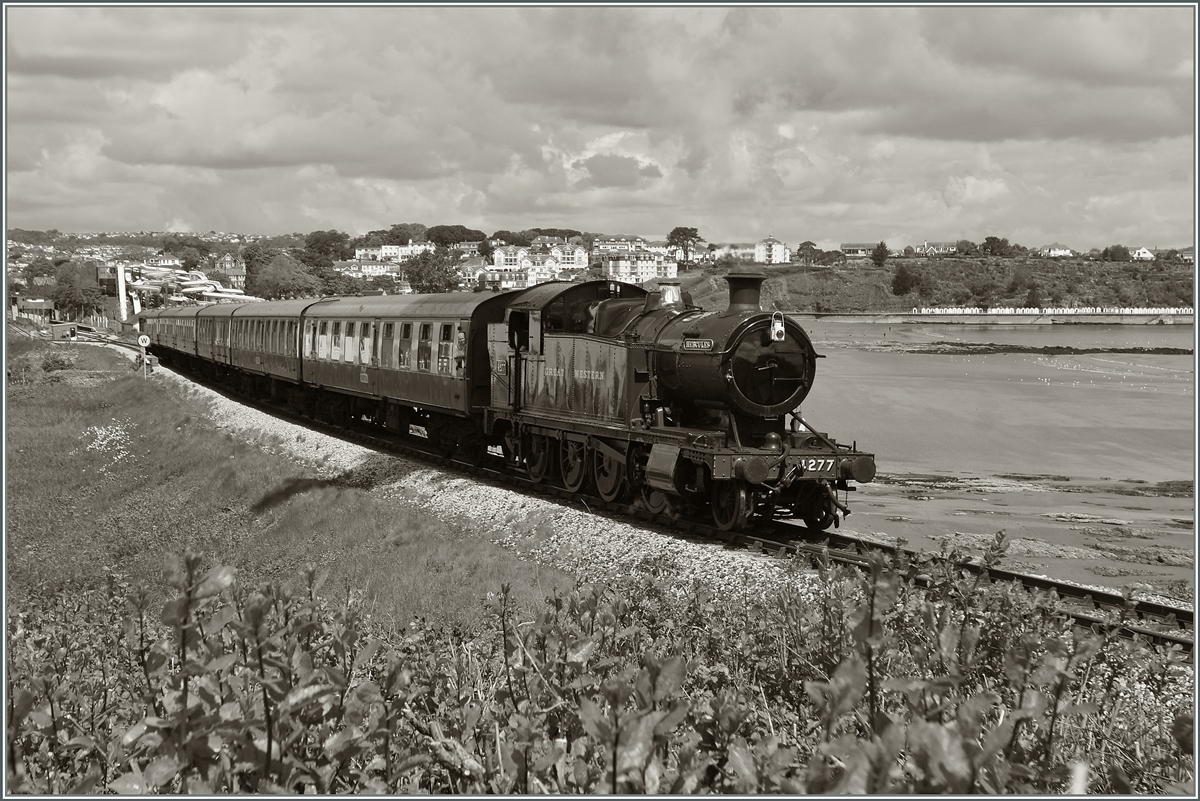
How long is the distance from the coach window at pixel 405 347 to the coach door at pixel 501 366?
13.6 ft

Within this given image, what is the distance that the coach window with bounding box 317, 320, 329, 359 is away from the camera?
30453mm

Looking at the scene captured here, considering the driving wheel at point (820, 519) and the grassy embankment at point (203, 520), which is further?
the driving wheel at point (820, 519)

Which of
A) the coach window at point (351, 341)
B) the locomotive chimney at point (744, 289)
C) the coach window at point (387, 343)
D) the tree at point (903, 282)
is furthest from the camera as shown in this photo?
the tree at point (903, 282)

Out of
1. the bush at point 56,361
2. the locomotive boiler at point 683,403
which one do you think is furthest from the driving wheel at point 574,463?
the bush at point 56,361

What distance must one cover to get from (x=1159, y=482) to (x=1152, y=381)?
39.6 meters

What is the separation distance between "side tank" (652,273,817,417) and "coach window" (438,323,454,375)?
291 inches

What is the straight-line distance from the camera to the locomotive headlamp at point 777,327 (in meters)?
15.1

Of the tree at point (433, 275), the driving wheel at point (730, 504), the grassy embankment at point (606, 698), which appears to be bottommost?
the driving wheel at point (730, 504)

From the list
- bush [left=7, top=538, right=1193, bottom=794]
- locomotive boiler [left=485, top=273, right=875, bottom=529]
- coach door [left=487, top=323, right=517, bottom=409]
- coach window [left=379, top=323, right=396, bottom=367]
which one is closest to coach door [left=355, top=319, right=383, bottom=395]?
coach window [left=379, top=323, right=396, bottom=367]

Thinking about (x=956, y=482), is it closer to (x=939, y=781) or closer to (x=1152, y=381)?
(x=939, y=781)

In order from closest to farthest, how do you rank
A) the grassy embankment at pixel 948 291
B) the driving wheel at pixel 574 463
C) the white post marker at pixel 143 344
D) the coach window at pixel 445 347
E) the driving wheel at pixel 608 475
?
the driving wheel at pixel 608 475
the driving wheel at pixel 574 463
the coach window at pixel 445 347
the white post marker at pixel 143 344
the grassy embankment at pixel 948 291

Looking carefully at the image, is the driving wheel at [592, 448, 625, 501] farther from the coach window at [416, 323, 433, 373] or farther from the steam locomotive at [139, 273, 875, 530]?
the coach window at [416, 323, 433, 373]

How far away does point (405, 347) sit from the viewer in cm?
2469

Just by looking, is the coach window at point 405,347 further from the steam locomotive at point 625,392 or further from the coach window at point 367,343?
the coach window at point 367,343
